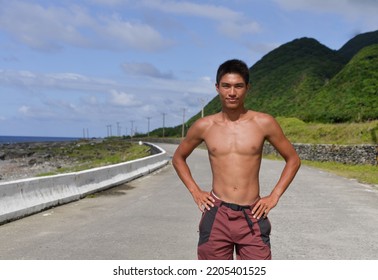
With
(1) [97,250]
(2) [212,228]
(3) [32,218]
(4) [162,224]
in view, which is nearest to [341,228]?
(4) [162,224]

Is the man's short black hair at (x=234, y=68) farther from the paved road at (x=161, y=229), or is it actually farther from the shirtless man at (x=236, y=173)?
the paved road at (x=161, y=229)

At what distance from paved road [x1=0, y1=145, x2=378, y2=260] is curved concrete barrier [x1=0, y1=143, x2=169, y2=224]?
0.24 metres

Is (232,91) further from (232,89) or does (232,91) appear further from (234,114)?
(234,114)

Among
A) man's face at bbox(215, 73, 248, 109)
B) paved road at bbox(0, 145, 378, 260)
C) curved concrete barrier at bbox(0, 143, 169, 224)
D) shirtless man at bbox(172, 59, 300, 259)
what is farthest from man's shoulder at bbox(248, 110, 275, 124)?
curved concrete barrier at bbox(0, 143, 169, 224)

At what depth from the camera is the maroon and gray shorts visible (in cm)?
361

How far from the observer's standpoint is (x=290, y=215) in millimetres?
11305

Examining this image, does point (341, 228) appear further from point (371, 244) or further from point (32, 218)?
point (32, 218)

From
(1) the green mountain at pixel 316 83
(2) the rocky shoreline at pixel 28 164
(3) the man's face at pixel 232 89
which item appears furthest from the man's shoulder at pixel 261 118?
(1) the green mountain at pixel 316 83

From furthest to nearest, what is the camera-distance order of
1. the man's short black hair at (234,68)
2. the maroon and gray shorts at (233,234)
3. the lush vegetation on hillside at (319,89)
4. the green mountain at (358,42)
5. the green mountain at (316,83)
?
1. the green mountain at (358,42)
2. the green mountain at (316,83)
3. the lush vegetation on hillside at (319,89)
4. the man's short black hair at (234,68)
5. the maroon and gray shorts at (233,234)

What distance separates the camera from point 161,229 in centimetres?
946

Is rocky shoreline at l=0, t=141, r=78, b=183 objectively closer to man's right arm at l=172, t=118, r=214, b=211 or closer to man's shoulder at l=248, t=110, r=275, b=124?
man's right arm at l=172, t=118, r=214, b=211

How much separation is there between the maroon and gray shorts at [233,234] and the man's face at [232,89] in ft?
2.30

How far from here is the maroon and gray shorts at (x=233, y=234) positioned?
361cm
